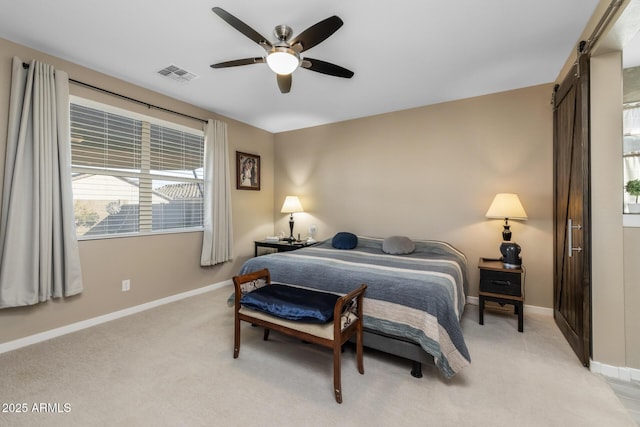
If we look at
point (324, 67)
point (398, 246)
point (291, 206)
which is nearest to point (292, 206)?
point (291, 206)

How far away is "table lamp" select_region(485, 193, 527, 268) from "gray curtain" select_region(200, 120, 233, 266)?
3.44 metres

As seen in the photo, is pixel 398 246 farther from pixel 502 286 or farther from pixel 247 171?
pixel 247 171

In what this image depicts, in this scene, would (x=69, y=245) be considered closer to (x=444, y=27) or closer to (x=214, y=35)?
(x=214, y=35)

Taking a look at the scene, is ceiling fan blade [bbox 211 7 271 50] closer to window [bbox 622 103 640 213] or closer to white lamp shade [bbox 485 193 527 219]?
white lamp shade [bbox 485 193 527 219]

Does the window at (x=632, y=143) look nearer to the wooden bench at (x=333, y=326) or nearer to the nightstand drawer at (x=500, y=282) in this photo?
the nightstand drawer at (x=500, y=282)

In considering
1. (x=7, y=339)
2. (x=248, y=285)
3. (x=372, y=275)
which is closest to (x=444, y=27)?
(x=372, y=275)

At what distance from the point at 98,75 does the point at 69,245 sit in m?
1.76

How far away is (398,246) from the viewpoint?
3.40m

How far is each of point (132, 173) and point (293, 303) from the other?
260 cm

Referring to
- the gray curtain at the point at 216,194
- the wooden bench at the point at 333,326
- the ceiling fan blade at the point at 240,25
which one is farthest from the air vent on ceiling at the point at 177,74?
the wooden bench at the point at 333,326

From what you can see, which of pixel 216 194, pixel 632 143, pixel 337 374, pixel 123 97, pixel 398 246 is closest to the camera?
pixel 337 374

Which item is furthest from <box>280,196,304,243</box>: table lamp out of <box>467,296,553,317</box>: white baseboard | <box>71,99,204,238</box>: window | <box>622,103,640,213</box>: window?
<box>622,103,640,213</box>: window

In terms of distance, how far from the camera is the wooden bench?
68.0 inches

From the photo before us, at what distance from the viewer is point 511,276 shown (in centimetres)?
277
